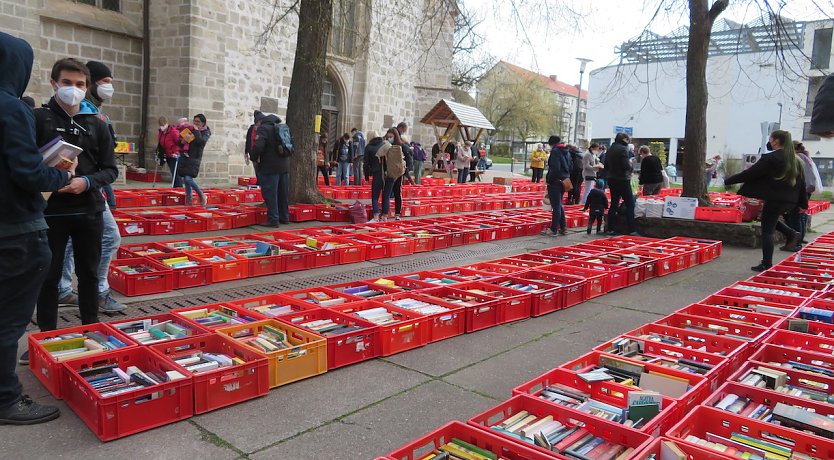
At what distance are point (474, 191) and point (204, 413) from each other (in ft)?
50.4

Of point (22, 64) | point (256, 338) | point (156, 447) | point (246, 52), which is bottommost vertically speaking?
point (156, 447)

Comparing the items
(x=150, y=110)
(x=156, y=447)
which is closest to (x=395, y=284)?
(x=156, y=447)

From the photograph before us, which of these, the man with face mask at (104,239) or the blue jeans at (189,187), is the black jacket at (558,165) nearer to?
the blue jeans at (189,187)

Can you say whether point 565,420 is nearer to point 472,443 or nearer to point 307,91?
point 472,443

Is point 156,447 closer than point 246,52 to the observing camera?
Yes

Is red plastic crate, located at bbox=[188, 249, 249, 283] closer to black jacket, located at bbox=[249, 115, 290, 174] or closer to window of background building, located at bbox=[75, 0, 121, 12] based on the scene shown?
black jacket, located at bbox=[249, 115, 290, 174]

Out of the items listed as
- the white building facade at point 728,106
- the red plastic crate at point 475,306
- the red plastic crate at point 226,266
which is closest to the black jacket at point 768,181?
the red plastic crate at point 475,306

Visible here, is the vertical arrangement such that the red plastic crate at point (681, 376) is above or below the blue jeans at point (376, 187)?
below

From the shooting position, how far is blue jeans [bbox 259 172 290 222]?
1027cm

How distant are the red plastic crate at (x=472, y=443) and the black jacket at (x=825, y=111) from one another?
91.6 inches

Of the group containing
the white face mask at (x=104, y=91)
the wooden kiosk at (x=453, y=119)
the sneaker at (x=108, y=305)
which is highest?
the wooden kiosk at (x=453, y=119)

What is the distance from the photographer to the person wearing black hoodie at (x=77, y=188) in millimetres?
3957

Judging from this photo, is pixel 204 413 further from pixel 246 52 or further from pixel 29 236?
pixel 246 52

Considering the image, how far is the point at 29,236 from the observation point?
3217 mm
